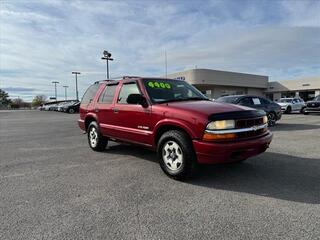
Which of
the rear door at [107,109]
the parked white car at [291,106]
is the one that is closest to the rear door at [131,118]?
the rear door at [107,109]

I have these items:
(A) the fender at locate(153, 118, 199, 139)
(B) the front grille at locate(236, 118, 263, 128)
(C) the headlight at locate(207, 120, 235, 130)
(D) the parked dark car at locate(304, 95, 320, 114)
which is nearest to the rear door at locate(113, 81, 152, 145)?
(A) the fender at locate(153, 118, 199, 139)

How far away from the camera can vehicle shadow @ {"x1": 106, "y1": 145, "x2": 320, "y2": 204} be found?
4.40 m

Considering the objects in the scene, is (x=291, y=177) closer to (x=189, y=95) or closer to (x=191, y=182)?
(x=191, y=182)

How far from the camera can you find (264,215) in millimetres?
3617

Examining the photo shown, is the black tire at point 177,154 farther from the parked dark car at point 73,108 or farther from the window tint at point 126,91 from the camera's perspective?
the parked dark car at point 73,108

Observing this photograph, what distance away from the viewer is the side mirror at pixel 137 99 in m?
5.61

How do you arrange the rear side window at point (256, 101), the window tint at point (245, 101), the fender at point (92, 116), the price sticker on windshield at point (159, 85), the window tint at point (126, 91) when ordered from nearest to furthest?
the price sticker on windshield at point (159, 85) → the window tint at point (126, 91) → the fender at point (92, 116) → the window tint at point (245, 101) → the rear side window at point (256, 101)

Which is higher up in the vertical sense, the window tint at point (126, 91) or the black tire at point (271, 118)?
the window tint at point (126, 91)

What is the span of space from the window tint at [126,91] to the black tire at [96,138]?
1.33 meters

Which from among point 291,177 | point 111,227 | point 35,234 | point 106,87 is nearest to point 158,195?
point 111,227

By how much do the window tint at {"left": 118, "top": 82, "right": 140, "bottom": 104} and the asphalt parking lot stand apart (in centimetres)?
141

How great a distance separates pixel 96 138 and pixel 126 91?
1.85 meters

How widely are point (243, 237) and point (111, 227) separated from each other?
1.48 m

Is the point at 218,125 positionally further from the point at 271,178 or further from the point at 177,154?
the point at 271,178
